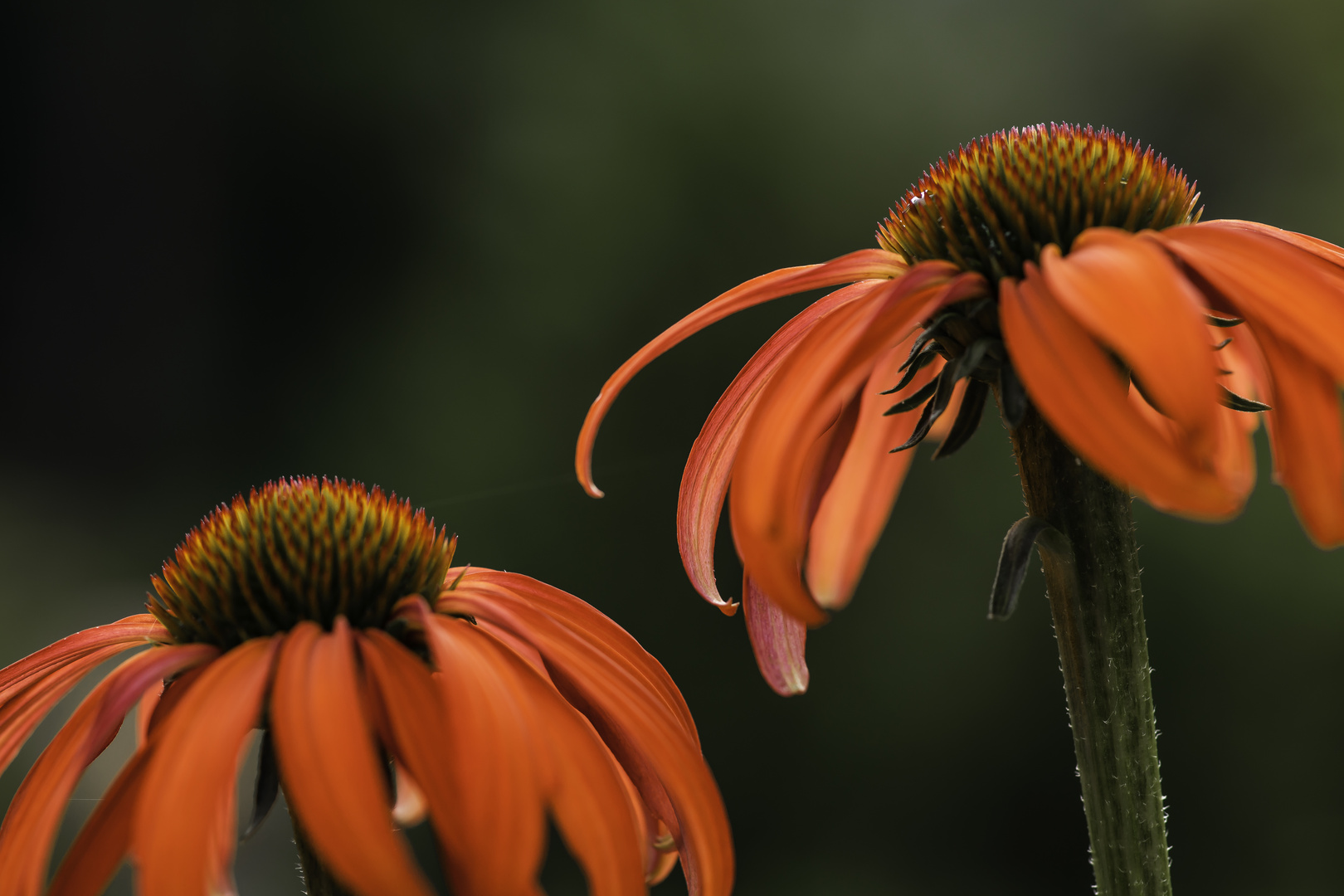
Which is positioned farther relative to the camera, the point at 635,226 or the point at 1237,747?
the point at 635,226

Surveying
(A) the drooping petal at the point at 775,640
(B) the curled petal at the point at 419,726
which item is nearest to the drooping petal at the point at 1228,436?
(A) the drooping petal at the point at 775,640

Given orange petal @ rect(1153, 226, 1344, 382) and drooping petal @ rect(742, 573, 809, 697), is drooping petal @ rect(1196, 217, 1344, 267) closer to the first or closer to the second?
orange petal @ rect(1153, 226, 1344, 382)

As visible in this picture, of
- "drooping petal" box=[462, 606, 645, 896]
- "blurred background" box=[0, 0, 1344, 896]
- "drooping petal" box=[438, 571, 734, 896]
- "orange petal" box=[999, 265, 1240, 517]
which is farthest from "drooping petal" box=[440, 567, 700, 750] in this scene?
"blurred background" box=[0, 0, 1344, 896]

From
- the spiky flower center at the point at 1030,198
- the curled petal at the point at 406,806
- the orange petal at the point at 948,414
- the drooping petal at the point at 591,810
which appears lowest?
the curled petal at the point at 406,806

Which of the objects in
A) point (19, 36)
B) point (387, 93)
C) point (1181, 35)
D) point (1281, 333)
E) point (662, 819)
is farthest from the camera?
point (19, 36)

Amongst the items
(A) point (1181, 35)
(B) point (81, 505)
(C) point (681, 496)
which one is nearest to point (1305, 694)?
(A) point (1181, 35)

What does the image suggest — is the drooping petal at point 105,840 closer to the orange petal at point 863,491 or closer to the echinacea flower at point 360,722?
the echinacea flower at point 360,722

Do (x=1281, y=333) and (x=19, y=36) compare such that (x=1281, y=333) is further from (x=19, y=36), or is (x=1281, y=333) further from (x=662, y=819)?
(x=19, y=36)
